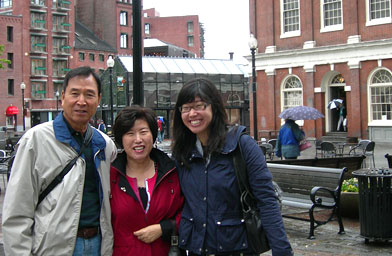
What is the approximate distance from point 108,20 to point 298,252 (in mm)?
82920

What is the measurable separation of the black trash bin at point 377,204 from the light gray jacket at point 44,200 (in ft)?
16.8

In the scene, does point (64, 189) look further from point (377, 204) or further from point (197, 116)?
point (377, 204)

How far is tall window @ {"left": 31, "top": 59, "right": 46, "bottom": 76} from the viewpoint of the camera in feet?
224

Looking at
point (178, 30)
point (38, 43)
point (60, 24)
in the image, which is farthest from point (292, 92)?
point (178, 30)

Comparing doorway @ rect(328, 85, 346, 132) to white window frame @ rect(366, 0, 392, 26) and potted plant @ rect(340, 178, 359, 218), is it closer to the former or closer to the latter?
white window frame @ rect(366, 0, 392, 26)

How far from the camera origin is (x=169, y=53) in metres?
78.1

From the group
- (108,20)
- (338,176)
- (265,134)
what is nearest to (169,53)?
(108,20)

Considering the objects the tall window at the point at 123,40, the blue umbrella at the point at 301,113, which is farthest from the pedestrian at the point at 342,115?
the tall window at the point at 123,40

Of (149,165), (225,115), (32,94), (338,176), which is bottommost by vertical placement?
(338,176)

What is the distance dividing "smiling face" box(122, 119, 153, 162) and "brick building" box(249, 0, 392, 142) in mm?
28009

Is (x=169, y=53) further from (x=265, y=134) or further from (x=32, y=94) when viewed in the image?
A: (x=265, y=134)

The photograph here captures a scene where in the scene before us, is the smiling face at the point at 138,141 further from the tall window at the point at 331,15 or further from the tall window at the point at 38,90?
the tall window at the point at 38,90

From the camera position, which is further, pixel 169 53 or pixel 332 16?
pixel 169 53

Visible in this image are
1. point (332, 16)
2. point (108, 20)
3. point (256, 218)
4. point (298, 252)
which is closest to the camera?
point (256, 218)
